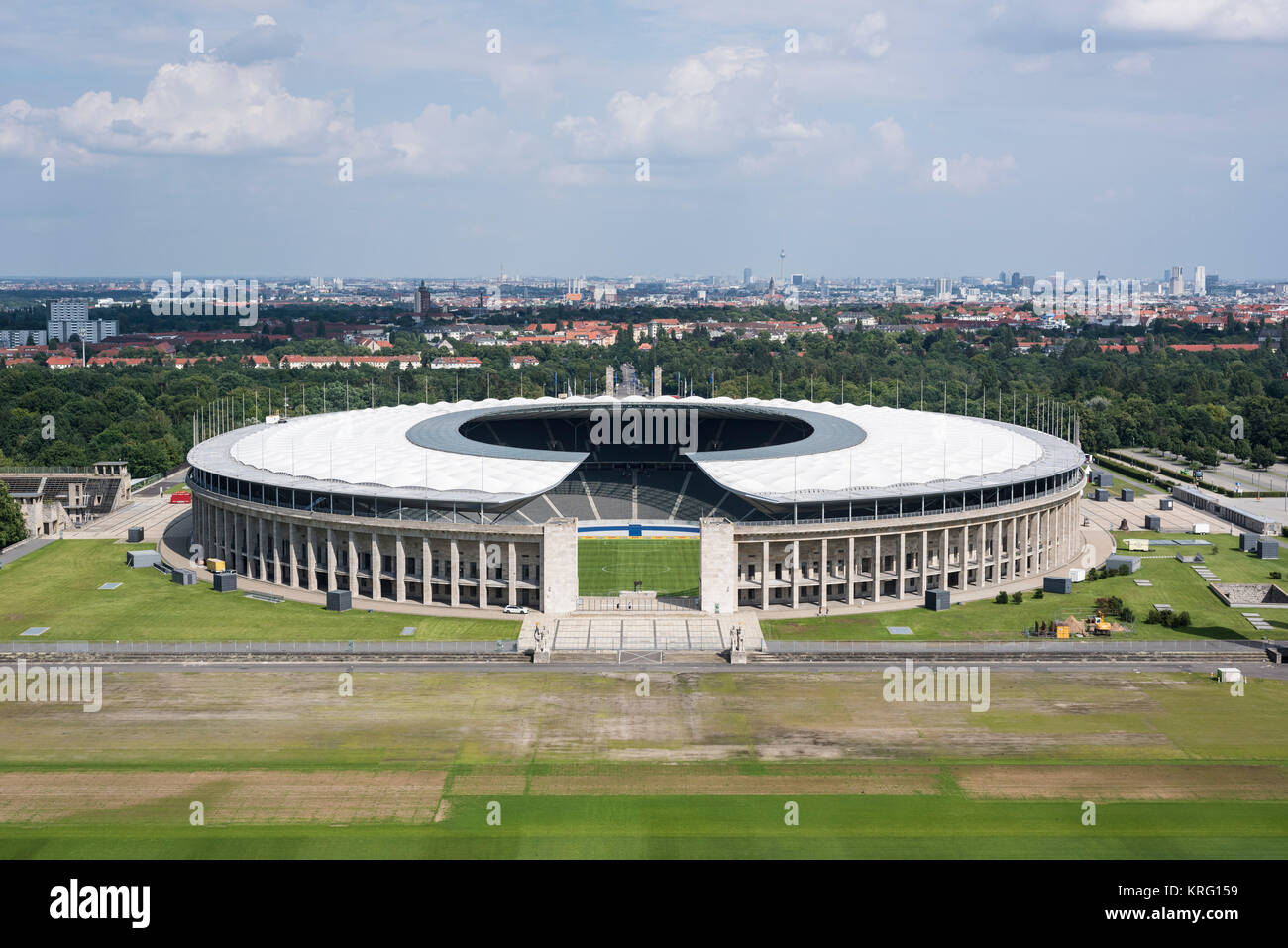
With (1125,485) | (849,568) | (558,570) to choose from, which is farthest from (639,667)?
(1125,485)

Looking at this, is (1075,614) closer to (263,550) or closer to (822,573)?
(822,573)

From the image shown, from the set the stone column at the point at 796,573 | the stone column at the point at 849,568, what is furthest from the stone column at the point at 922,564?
the stone column at the point at 796,573

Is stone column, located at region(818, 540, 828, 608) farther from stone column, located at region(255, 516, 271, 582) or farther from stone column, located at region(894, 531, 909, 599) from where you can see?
stone column, located at region(255, 516, 271, 582)

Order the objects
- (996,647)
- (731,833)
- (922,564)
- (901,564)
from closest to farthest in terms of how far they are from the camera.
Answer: (731,833) < (996,647) < (901,564) < (922,564)

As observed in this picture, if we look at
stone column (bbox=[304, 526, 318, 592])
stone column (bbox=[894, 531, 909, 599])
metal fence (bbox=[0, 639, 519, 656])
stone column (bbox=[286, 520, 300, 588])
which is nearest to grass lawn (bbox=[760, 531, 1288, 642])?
stone column (bbox=[894, 531, 909, 599])

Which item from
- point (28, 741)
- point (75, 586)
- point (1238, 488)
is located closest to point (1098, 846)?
point (28, 741)

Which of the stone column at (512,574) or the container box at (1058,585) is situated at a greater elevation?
the stone column at (512,574)

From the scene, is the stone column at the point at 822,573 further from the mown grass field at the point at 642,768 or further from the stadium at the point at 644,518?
the mown grass field at the point at 642,768
